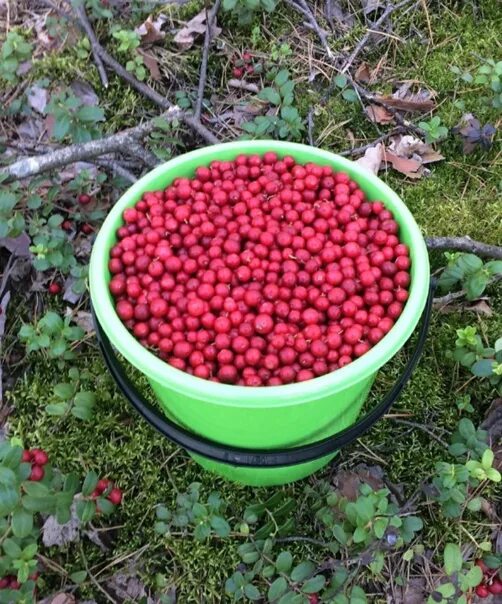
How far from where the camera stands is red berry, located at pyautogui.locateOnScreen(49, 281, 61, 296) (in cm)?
244

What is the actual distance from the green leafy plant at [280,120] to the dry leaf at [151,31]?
64 centimetres

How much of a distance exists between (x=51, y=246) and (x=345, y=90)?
153 centimetres

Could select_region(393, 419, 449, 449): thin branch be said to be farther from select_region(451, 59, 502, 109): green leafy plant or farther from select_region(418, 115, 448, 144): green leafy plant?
select_region(451, 59, 502, 109): green leafy plant

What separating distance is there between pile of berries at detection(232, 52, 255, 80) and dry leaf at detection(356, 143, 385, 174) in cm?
68

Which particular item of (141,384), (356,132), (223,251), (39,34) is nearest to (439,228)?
(356,132)

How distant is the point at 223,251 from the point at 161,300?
23 centimetres

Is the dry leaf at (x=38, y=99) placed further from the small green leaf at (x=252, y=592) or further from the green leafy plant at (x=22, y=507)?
the small green leaf at (x=252, y=592)

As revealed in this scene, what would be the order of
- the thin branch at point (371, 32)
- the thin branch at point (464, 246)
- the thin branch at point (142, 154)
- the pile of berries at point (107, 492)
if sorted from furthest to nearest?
the thin branch at point (371, 32)
the thin branch at point (142, 154)
the thin branch at point (464, 246)
the pile of berries at point (107, 492)

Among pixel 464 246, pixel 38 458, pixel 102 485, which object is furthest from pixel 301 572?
pixel 464 246

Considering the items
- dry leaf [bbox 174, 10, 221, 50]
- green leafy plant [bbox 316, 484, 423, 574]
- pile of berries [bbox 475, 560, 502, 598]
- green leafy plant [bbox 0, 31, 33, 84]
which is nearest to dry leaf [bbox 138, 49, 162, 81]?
dry leaf [bbox 174, 10, 221, 50]

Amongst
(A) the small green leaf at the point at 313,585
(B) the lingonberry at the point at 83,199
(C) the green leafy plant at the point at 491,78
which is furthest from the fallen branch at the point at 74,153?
(A) the small green leaf at the point at 313,585

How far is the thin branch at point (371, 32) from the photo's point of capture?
3.00 metres

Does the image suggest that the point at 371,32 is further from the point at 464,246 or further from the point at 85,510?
the point at 85,510

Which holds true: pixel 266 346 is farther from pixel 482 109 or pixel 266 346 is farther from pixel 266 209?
pixel 482 109
